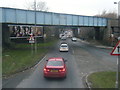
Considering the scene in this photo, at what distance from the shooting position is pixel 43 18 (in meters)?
38.8

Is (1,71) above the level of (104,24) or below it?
below

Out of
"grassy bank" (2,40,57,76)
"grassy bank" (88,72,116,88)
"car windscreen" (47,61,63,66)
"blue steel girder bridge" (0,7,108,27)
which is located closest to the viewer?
"grassy bank" (88,72,116,88)

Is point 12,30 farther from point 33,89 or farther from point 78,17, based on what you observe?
point 33,89

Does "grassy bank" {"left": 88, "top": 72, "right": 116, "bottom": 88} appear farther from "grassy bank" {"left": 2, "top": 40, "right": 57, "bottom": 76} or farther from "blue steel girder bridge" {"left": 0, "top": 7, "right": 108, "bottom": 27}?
"blue steel girder bridge" {"left": 0, "top": 7, "right": 108, "bottom": 27}

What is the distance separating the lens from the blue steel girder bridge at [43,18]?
32.2 metres

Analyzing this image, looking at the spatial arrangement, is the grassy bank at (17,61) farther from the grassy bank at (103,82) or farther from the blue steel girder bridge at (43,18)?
the grassy bank at (103,82)

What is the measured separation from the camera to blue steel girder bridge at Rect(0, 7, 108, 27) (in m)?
32.2

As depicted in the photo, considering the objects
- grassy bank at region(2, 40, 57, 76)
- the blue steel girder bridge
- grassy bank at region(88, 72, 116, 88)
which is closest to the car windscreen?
grassy bank at region(88, 72, 116, 88)

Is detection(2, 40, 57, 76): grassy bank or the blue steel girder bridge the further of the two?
the blue steel girder bridge

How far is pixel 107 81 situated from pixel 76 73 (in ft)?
12.8

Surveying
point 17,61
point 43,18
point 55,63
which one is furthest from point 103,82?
point 43,18

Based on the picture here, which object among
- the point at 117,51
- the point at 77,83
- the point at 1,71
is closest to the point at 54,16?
the point at 1,71

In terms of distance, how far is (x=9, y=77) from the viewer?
14.8 m

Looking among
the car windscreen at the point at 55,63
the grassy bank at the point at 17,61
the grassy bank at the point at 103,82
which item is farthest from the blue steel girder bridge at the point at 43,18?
the grassy bank at the point at 103,82
